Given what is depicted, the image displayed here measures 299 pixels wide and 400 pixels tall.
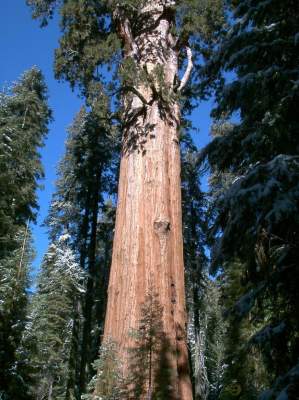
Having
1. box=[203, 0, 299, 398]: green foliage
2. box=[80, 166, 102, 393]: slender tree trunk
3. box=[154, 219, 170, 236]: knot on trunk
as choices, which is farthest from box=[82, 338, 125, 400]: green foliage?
box=[80, 166, 102, 393]: slender tree trunk

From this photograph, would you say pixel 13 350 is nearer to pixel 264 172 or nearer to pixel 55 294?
pixel 264 172

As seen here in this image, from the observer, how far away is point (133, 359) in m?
3.77

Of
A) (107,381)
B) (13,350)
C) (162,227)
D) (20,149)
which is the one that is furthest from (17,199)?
(107,381)

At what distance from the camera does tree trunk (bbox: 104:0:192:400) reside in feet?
13.5

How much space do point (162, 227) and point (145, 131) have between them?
144cm

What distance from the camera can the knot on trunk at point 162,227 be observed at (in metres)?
4.65

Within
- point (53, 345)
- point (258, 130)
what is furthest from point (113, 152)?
point (258, 130)

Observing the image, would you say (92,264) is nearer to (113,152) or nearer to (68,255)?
(68,255)

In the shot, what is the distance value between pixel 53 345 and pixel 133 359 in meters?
18.5

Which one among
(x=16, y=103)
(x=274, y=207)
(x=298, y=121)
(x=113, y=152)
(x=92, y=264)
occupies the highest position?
(x=16, y=103)

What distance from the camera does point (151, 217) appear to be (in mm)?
4762

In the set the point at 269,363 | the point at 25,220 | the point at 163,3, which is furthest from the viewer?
the point at 25,220

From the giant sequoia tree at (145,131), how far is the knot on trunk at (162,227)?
0.01 meters

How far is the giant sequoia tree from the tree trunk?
1 cm
